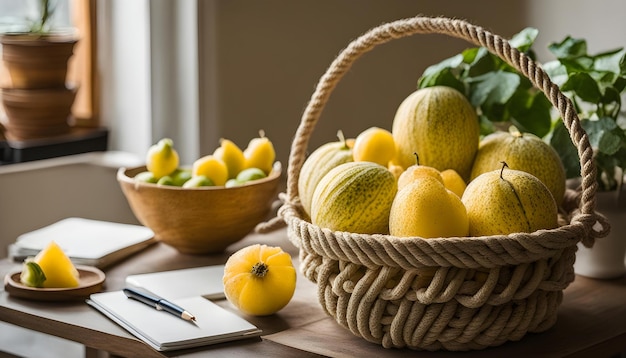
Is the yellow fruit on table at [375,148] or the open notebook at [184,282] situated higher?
the yellow fruit on table at [375,148]

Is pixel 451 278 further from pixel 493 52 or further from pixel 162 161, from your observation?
pixel 162 161

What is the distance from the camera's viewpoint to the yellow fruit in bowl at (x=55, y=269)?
1.30 meters

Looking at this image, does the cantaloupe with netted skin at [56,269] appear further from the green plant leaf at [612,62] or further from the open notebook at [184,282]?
the green plant leaf at [612,62]

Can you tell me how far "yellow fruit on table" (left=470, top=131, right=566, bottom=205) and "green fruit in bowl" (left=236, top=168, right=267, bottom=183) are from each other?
416 millimetres

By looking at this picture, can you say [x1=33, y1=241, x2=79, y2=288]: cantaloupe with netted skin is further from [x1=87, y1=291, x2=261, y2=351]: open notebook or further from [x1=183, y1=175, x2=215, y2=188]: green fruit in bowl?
[x1=183, y1=175, x2=215, y2=188]: green fruit in bowl

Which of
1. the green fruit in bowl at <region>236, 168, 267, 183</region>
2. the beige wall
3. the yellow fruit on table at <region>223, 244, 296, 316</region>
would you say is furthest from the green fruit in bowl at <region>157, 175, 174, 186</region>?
the beige wall

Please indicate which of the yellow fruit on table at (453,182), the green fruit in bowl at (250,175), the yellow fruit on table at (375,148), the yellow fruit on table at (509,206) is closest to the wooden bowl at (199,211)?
the green fruit in bowl at (250,175)

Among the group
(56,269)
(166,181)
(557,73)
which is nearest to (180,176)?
(166,181)

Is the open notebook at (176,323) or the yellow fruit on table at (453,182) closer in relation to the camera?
the open notebook at (176,323)

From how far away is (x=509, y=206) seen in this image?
106 cm

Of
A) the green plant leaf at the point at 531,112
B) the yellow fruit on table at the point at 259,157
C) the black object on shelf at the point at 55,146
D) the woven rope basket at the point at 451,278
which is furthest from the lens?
the black object on shelf at the point at 55,146

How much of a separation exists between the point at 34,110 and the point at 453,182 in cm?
144

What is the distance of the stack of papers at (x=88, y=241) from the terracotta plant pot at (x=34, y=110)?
0.72 meters

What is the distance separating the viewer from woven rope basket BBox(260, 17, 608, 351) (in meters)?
1.00
